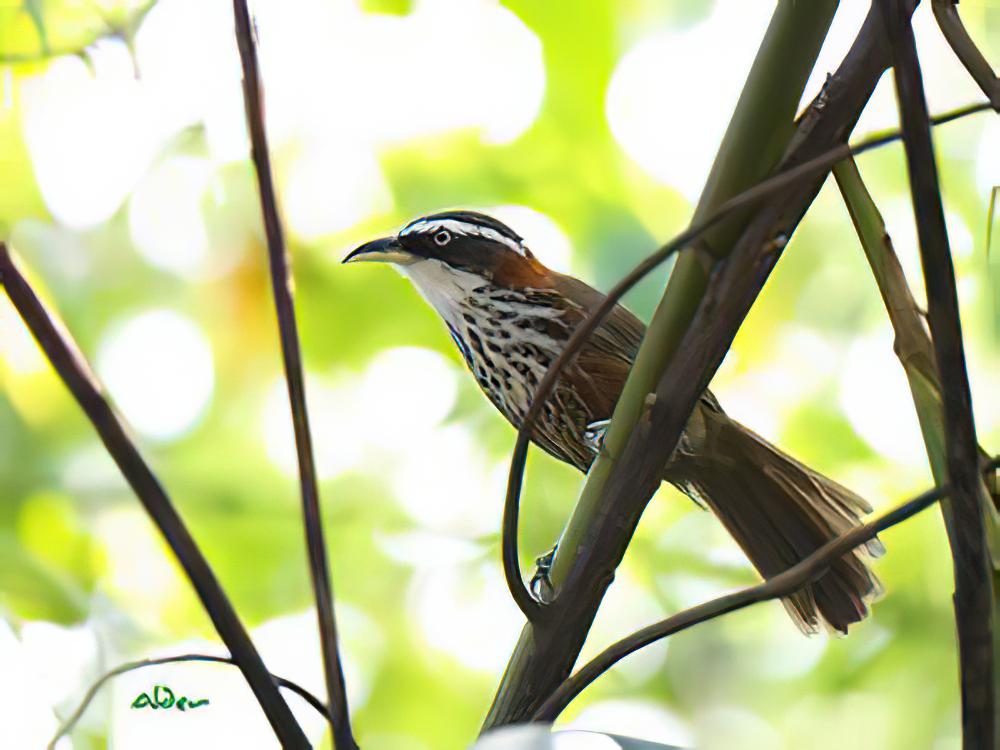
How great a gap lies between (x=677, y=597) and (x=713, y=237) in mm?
1924

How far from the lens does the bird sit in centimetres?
166

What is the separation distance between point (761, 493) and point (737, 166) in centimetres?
96

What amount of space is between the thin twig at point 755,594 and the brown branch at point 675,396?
106 millimetres

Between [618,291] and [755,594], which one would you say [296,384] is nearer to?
[618,291]

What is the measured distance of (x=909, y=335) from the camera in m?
0.84

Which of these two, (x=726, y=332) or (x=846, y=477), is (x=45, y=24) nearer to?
(x=726, y=332)

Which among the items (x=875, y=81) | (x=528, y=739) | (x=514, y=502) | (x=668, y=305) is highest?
(x=875, y=81)

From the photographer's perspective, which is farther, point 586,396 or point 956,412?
point 586,396

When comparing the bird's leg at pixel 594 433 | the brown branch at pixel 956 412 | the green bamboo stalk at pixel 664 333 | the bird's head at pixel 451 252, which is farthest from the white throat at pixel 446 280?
the brown branch at pixel 956 412

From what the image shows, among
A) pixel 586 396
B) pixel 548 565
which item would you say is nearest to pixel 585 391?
pixel 586 396

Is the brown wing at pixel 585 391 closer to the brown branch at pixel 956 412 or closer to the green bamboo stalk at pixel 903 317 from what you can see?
the green bamboo stalk at pixel 903 317

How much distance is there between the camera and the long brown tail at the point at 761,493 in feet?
5.48

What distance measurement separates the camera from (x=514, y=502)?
0.78m

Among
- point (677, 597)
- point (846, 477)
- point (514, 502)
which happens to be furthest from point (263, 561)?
point (514, 502)
